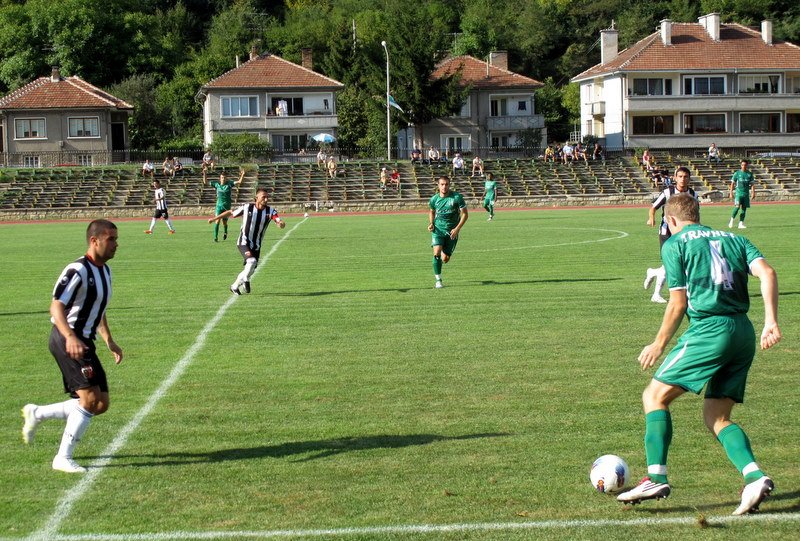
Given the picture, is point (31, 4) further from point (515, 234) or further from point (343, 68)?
point (515, 234)

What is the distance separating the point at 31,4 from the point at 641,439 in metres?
93.1

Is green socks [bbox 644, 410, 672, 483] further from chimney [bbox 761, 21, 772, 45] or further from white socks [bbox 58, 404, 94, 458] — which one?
chimney [bbox 761, 21, 772, 45]

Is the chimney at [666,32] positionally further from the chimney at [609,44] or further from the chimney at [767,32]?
the chimney at [767,32]

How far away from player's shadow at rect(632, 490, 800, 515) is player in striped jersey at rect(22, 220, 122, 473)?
3.74m

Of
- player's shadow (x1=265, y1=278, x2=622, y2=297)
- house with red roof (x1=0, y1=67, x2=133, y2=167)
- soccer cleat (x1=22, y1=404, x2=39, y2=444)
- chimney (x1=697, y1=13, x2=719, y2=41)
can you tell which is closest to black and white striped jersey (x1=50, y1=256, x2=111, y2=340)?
soccer cleat (x1=22, y1=404, x2=39, y2=444)

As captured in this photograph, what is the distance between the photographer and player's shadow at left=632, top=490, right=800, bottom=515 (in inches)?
235

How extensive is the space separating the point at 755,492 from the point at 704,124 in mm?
74272

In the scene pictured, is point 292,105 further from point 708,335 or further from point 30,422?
point 708,335

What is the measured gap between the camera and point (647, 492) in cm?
591

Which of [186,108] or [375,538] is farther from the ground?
[186,108]

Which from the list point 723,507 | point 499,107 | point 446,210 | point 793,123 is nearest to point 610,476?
point 723,507

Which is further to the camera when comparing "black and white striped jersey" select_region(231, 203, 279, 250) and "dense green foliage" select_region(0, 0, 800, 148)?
"dense green foliage" select_region(0, 0, 800, 148)

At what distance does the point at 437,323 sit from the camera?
1344cm

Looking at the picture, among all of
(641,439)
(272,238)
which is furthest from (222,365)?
(272,238)
